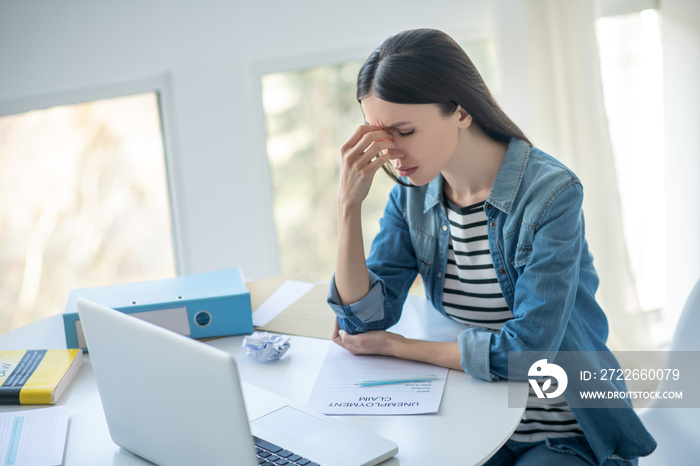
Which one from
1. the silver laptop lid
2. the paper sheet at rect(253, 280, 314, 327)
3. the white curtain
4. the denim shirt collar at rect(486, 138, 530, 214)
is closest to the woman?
the denim shirt collar at rect(486, 138, 530, 214)

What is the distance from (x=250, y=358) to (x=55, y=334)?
1.73ft

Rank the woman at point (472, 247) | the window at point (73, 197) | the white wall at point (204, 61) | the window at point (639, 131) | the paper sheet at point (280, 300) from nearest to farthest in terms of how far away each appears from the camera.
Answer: the woman at point (472, 247), the paper sheet at point (280, 300), the white wall at point (204, 61), the window at point (73, 197), the window at point (639, 131)

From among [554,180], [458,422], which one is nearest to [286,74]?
[554,180]

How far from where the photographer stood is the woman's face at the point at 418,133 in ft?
4.00

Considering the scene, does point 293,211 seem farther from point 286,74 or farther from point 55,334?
point 55,334

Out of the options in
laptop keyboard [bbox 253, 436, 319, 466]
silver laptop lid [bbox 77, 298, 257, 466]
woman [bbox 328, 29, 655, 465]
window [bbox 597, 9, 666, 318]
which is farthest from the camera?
window [bbox 597, 9, 666, 318]

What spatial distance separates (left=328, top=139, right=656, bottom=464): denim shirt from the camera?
1.11 meters

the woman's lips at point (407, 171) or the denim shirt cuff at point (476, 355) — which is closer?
the denim shirt cuff at point (476, 355)

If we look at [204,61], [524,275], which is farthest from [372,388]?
[204,61]

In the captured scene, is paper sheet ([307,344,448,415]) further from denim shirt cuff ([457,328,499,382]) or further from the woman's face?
the woman's face

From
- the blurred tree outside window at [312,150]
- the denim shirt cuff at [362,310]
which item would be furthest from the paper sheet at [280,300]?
the blurred tree outside window at [312,150]

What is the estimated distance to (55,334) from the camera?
4.89ft

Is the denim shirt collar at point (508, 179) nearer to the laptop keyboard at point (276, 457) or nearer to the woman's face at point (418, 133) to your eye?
the woman's face at point (418, 133)

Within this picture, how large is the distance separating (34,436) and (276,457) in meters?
0.42
